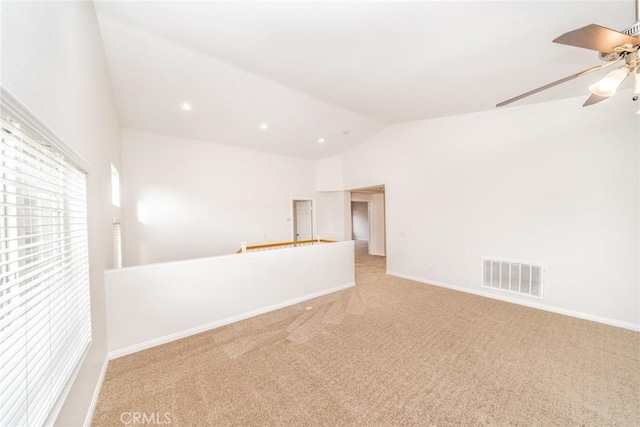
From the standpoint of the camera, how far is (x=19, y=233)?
117cm

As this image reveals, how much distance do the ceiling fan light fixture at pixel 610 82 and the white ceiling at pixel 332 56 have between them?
85 cm

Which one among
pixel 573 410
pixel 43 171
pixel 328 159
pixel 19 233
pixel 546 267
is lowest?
pixel 573 410

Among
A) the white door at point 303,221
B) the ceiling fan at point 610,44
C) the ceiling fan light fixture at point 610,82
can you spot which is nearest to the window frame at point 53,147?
the ceiling fan at point 610,44

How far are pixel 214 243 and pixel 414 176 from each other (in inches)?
187

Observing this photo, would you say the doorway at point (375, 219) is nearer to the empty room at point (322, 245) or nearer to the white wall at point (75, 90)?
the empty room at point (322, 245)

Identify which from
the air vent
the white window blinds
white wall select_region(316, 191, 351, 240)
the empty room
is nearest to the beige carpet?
the empty room

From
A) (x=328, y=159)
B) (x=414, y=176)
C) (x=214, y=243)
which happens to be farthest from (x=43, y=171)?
(x=328, y=159)

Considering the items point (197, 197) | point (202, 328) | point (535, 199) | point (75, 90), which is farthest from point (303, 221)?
point (75, 90)

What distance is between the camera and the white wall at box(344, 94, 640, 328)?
3094mm

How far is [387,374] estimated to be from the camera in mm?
2266

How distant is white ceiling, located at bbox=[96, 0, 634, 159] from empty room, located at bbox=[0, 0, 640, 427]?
3 cm

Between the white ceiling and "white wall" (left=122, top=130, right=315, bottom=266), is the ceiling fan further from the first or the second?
"white wall" (left=122, top=130, right=315, bottom=266)

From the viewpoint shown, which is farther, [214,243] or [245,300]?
[214,243]

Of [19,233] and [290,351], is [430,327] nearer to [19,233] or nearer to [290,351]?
[290,351]
